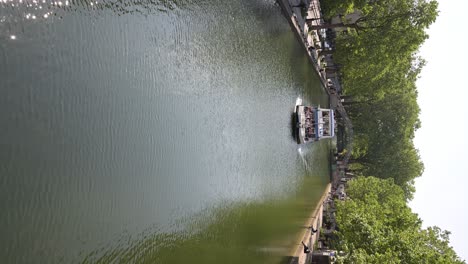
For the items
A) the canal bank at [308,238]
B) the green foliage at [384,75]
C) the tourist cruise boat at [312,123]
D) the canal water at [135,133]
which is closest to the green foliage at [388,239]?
the canal bank at [308,238]

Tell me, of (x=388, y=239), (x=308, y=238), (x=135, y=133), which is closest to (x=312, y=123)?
(x=308, y=238)

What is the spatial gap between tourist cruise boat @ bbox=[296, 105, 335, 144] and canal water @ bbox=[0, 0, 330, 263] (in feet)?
17.2

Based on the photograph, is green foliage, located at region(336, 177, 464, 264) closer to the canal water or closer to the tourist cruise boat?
the canal water

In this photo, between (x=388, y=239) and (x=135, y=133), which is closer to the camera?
(x=135, y=133)

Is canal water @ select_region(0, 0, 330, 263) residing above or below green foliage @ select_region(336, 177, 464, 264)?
above

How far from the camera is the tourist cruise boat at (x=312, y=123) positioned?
23375mm

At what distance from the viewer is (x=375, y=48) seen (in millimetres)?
27812

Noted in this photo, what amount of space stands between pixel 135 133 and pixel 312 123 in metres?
16.9

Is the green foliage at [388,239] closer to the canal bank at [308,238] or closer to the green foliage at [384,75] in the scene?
the canal bank at [308,238]

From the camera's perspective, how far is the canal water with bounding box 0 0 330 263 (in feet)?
21.8

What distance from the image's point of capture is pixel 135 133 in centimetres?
952

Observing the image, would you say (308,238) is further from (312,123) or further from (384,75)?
(384,75)

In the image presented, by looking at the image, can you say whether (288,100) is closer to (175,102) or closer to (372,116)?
(175,102)

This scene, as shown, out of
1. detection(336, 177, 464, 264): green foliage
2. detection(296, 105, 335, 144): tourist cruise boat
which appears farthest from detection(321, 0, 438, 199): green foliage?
detection(336, 177, 464, 264): green foliage
